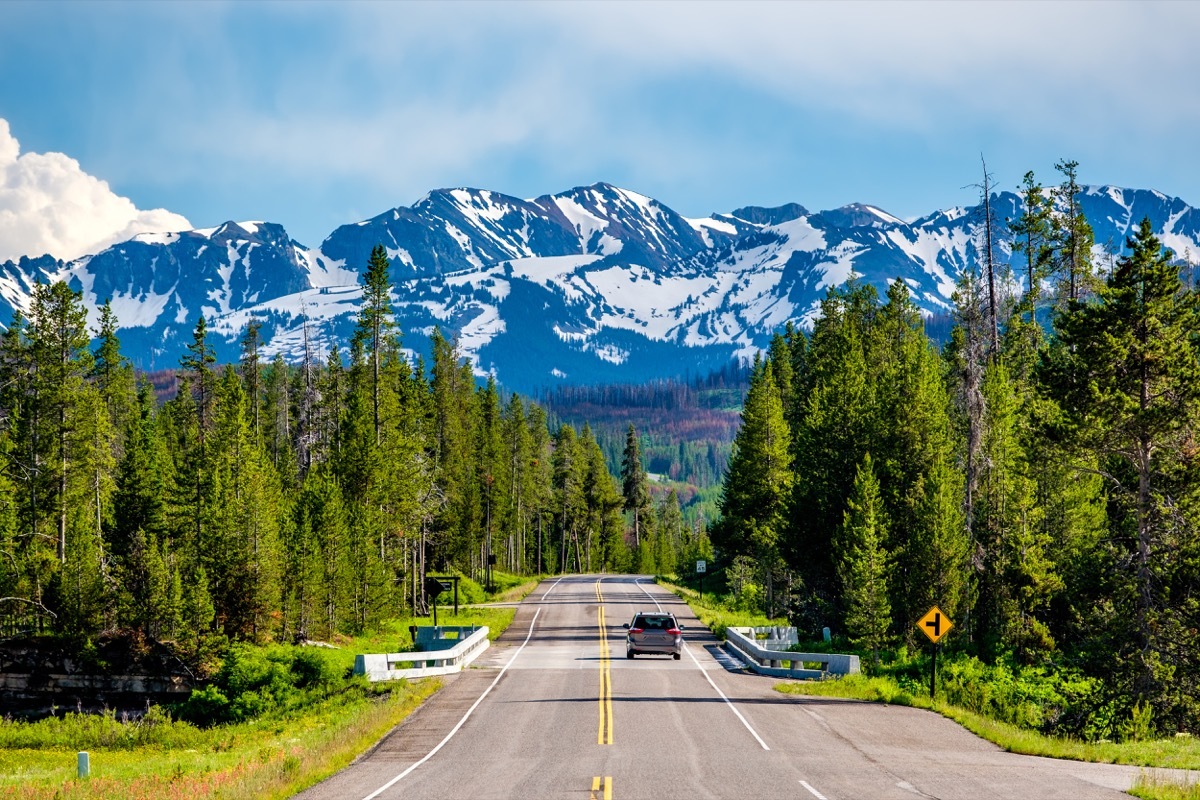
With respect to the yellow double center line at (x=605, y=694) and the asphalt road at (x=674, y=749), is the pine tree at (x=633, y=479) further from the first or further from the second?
the asphalt road at (x=674, y=749)

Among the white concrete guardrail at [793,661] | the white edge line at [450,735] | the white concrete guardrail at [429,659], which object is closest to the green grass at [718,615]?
the white concrete guardrail at [793,661]

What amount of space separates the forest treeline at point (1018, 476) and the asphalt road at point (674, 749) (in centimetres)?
947

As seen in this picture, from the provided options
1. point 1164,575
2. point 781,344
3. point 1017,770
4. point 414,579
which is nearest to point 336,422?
point 414,579

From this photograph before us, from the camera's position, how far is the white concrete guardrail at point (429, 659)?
117 feet

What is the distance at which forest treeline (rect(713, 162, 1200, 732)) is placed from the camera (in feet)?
107

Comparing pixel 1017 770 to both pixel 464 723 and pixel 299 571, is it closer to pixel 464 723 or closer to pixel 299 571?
pixel 464 723

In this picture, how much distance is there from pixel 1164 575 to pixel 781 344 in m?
53.8

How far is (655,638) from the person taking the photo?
4159 centimetres

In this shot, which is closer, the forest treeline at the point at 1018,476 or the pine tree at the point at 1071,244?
the forest treeline at the point at 1018,476

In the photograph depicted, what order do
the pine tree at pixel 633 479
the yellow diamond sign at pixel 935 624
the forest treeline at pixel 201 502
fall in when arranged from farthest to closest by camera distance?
the pine tree at pixel 633 479 < the forest treeline at pixel 201 502 < the yellow diamond sign at pixel 935 624

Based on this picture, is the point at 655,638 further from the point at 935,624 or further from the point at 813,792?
the point at 813,792

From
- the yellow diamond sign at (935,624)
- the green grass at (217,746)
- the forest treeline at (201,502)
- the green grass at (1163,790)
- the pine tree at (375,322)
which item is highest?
the pine tree at (375,322)

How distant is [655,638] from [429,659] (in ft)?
30.7

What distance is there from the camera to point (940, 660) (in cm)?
4328
